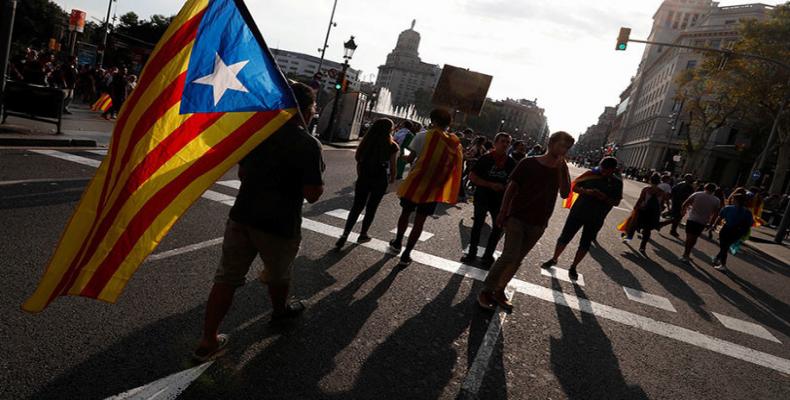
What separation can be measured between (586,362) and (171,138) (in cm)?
360

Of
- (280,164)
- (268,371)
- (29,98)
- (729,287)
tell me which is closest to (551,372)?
(268,371)

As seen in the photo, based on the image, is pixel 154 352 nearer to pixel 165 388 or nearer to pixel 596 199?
pixel 165 388

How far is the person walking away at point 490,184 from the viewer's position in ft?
20.9

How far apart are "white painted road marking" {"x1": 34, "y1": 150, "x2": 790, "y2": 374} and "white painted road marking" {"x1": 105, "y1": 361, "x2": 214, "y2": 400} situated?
361 centimetres

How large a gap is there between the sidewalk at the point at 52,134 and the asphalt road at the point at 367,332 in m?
2.35

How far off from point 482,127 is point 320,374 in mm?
130932

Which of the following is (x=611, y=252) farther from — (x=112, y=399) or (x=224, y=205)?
(x=112, y=399)

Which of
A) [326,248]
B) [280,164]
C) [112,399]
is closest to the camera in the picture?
[112,399]

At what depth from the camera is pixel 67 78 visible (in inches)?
574

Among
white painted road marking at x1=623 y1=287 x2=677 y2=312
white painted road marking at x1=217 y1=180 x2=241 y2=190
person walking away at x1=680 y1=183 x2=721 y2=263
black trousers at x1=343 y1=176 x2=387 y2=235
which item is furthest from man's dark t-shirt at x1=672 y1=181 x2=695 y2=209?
white painted road marking at x1=217 y1=180 x2=241 y2=190

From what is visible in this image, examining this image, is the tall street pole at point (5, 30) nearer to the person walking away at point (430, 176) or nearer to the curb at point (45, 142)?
the curb at point (45, 142)

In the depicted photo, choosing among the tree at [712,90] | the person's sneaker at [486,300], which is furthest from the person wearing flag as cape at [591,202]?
the tree at [712,90]

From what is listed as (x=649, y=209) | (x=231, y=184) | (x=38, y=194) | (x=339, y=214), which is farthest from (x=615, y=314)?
(x=38, y=194)

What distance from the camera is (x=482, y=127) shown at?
13025 cm
